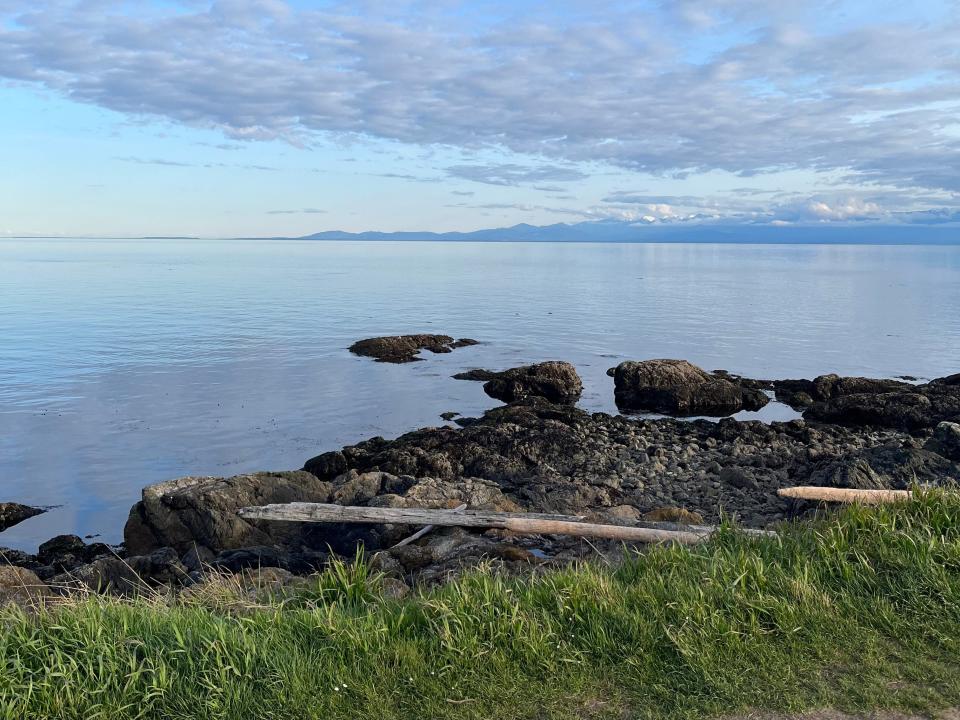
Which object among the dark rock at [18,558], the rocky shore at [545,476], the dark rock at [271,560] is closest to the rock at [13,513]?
the dark rock at [18,558]

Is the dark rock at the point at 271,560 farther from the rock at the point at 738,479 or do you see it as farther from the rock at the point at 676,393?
the rock at the point at 676,393

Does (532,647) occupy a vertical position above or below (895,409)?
above

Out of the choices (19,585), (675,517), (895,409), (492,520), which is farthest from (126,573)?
(895,409)

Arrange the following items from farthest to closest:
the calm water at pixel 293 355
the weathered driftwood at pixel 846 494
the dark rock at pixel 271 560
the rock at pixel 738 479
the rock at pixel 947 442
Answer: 1. the calm water at pixel 293 355
2. the rock at pixel 738 479
3. the rock at pixel 947 442
4. the dark rock at pixel 271 560
5. the weathered driftwood at pixel 846 494

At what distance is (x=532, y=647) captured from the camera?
18.9ft

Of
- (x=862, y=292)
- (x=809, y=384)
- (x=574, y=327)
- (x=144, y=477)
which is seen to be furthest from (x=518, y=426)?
(x=862, y=292)

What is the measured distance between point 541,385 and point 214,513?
17.5m

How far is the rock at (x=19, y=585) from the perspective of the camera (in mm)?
9164

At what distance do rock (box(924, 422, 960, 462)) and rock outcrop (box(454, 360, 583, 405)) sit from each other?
46.5 ft

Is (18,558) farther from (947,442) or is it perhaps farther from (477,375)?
(477,375)

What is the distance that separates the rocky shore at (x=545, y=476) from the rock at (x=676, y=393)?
0.17 feet

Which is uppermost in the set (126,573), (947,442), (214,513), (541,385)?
(947,442)

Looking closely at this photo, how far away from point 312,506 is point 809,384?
25244mm

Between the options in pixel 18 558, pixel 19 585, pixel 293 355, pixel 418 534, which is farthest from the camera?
pixel 293 355
